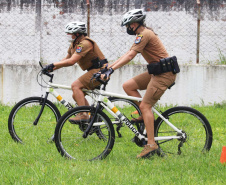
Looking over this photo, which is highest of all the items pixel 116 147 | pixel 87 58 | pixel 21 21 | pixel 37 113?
pixel 21 21

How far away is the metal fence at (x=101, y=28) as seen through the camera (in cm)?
1020

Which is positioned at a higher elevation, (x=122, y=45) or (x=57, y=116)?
(x=122, y=45)

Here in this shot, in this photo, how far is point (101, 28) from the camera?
10555mm

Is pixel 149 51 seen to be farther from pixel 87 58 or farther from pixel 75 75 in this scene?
pixel 75 75

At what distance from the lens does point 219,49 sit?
10.1 m

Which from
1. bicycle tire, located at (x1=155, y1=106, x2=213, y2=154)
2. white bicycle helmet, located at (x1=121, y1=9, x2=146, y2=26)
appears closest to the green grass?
bicycle tire, located at (x1=155, y1=106, x2=213, y2=154)

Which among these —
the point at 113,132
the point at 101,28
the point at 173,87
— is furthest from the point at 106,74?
the point at 101,28

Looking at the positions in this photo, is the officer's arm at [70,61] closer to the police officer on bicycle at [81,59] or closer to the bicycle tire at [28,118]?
the police officer on bicycle at [81,59]

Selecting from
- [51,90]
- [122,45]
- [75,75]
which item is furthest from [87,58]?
[122,45]

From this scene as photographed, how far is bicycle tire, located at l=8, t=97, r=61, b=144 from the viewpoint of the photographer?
6359 millimetres

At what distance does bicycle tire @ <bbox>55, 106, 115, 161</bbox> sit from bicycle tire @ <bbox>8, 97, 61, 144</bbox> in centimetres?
81

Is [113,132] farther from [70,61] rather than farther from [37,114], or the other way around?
[37,114]

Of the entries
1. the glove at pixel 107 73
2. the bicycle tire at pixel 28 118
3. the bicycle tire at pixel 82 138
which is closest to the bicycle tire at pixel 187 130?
the bicycle tire at pixel 82 138

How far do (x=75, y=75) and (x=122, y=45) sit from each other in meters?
1.60
